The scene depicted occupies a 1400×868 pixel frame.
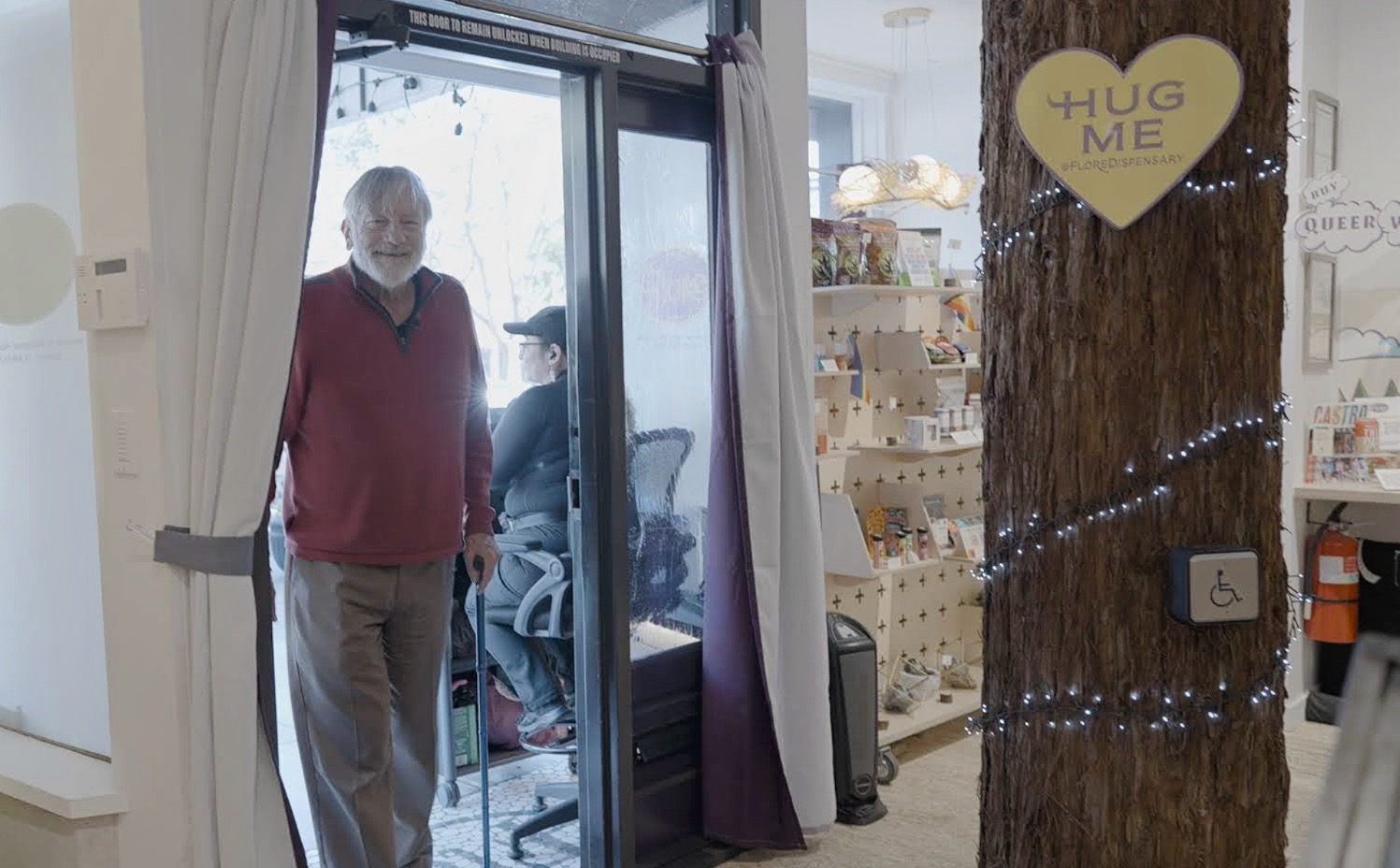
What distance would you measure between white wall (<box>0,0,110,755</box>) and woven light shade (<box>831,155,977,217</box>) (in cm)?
385

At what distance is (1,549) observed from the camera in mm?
2559

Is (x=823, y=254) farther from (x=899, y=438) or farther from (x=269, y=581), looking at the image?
(x=269, y=581)

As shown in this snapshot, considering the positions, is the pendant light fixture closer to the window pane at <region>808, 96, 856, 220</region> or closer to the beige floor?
the window pane at <region>808, 96, 856, 220</region>

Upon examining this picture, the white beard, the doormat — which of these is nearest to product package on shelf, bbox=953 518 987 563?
the doormat

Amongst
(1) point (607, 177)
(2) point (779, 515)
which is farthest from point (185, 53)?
(2) point (779, 515)

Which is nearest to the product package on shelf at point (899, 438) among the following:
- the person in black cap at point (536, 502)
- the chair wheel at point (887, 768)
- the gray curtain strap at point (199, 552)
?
the chair wheel at point (887, 768)

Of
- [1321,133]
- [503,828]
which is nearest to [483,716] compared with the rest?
[503,828]

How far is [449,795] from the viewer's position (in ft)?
12.3

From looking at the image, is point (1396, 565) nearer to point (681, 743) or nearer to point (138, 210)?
point (681, 743)

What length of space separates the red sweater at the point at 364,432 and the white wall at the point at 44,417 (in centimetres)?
40

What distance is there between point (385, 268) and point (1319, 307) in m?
3.61

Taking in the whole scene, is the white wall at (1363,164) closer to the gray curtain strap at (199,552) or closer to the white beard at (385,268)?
the white beard at (385,268)

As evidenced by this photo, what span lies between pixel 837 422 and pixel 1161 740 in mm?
2511

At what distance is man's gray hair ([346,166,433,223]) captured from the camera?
261cm
